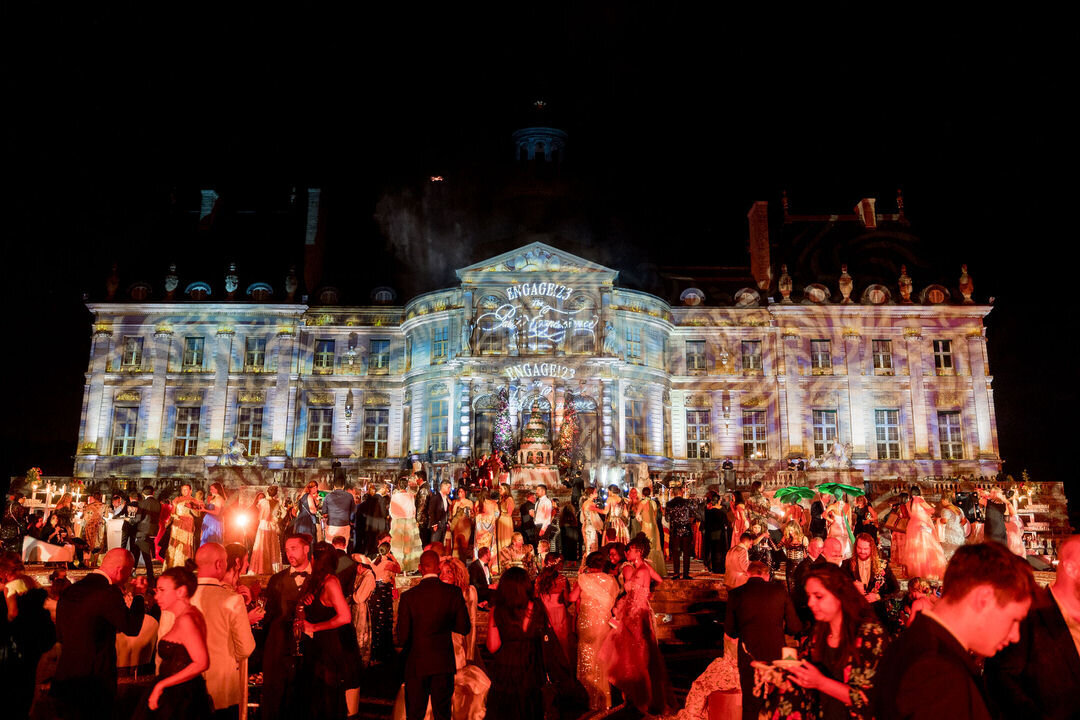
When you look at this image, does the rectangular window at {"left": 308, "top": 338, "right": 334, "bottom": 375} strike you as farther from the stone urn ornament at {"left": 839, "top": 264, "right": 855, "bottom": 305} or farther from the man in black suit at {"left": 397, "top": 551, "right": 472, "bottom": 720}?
the man in black suit at {"left": 397, "top": 551, "right": 472, "bottom": 720}

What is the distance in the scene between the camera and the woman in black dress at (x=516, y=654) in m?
7.17

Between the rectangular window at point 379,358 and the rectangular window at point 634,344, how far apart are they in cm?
1105

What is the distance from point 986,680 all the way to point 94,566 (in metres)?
17.3

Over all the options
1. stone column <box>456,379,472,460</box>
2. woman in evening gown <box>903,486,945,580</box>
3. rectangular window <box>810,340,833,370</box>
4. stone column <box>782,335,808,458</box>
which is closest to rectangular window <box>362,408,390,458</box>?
stone column <box>456,379,472,460</box>

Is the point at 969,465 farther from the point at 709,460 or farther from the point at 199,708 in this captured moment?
the point at 199,708

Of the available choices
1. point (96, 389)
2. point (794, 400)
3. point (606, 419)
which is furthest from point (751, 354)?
point (96, 389)

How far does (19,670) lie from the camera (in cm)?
647

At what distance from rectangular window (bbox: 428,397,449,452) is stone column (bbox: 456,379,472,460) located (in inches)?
42.4

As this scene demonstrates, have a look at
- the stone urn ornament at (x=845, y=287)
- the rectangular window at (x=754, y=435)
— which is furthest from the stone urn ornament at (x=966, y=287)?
the rectangular window at (x=754, y=435)

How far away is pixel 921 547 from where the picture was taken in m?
15.7

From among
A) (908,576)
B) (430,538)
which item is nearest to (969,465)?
(908,576)

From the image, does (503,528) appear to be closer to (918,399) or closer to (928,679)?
(928,679)

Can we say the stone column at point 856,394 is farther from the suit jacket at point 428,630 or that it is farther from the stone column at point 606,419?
the suit jacket at point 428,630

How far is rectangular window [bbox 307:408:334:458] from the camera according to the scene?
37.7 meters
